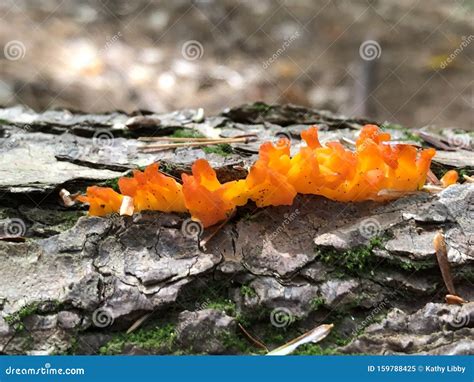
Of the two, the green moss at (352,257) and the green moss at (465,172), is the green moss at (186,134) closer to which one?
the green moss at (352,257)

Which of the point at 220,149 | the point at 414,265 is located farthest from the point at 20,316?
the point at 414,265

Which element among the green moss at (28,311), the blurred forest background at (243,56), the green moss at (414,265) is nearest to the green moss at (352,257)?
the green moss at (414,265)

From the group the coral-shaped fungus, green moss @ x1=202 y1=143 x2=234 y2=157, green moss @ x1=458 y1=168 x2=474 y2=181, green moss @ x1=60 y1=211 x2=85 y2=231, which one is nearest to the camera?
the coral-shaped fungus

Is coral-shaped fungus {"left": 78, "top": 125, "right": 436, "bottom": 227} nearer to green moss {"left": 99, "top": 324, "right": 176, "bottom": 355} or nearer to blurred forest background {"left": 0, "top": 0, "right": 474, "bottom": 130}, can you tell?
green moss {"left": 99, "top": 324, "right": 176, "bottom": 355}

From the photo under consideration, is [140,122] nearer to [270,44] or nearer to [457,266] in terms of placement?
[457,266]

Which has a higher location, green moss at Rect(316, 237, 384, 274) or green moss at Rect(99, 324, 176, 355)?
green moss at Rect(316, 237, 384, 274)

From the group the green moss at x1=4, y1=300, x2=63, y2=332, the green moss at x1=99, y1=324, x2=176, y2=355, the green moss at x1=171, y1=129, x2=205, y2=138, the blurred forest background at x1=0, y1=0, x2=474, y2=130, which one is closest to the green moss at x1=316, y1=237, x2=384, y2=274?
the green moss at x1=99, y1=324, x2=176, y2=355
